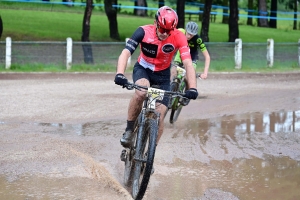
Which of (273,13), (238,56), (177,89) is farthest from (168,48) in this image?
(273,13)

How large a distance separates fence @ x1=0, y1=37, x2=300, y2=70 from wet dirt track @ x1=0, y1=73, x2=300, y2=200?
292 inches

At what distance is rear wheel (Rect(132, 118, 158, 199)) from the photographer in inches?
246

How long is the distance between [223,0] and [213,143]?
45.6 meters

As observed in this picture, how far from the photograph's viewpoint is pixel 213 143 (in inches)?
397

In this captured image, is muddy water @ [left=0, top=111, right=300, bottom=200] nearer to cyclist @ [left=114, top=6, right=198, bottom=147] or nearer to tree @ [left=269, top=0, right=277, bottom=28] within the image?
cyclist @ [left=114, top=6, right=198, bottom=147]

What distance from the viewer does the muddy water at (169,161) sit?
7172mm

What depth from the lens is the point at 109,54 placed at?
25703mm

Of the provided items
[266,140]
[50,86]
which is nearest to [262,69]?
[50,86]

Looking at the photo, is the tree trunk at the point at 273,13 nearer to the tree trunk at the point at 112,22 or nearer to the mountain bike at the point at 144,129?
the tree trunk at the point at 112,22

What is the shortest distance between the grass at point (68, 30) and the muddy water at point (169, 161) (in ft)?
45.6

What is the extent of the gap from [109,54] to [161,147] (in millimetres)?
16305

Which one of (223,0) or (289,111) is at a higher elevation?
(223,0)

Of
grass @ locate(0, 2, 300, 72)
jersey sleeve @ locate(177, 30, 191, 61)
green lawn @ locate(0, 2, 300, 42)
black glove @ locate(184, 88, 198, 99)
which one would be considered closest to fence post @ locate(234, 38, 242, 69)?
grass @ locate(0, 2, 300, 72)

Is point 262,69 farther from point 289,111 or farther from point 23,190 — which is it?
point 23,190
